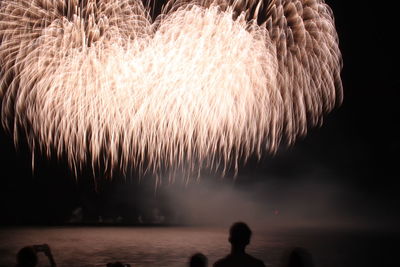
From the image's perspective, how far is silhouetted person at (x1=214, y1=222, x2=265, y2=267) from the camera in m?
4.71

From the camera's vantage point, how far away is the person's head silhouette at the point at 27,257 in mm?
4457

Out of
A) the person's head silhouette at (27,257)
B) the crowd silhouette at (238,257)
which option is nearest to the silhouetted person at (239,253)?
the crowd silhouette at (238,257)

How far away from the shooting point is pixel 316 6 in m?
19.0

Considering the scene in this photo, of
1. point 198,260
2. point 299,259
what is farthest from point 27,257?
point 299,259

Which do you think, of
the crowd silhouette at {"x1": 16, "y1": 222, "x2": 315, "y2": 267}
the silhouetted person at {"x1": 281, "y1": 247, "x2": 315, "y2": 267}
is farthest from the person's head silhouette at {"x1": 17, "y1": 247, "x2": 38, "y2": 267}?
the silhouetted person at {"x1": 281, "y1": 247, "x2": 315, "y2": 267}

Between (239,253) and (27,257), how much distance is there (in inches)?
72.3

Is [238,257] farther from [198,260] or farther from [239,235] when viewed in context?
[198,260]

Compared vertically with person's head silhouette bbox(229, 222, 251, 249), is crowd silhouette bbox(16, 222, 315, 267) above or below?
below

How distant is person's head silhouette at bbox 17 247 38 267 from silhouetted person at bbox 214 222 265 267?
1.58 metres

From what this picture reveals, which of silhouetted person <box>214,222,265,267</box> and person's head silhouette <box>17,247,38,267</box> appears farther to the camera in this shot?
silhouetted person <box>214,222,265,267</box>

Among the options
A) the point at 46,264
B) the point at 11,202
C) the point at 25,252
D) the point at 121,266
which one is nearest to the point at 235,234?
the point at 121,266

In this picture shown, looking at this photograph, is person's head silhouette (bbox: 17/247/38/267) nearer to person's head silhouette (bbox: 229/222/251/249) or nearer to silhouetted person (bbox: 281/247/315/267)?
person's head silhouette (bbox: 229/222/251/249)

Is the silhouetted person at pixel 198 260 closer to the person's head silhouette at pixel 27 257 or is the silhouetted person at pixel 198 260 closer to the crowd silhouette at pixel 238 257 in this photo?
the crowd silhouette at pixel 238 257

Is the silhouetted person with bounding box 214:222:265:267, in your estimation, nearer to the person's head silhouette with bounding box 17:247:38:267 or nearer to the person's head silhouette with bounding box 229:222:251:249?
the person's head silhouette with bounding box 229:222:251:249
